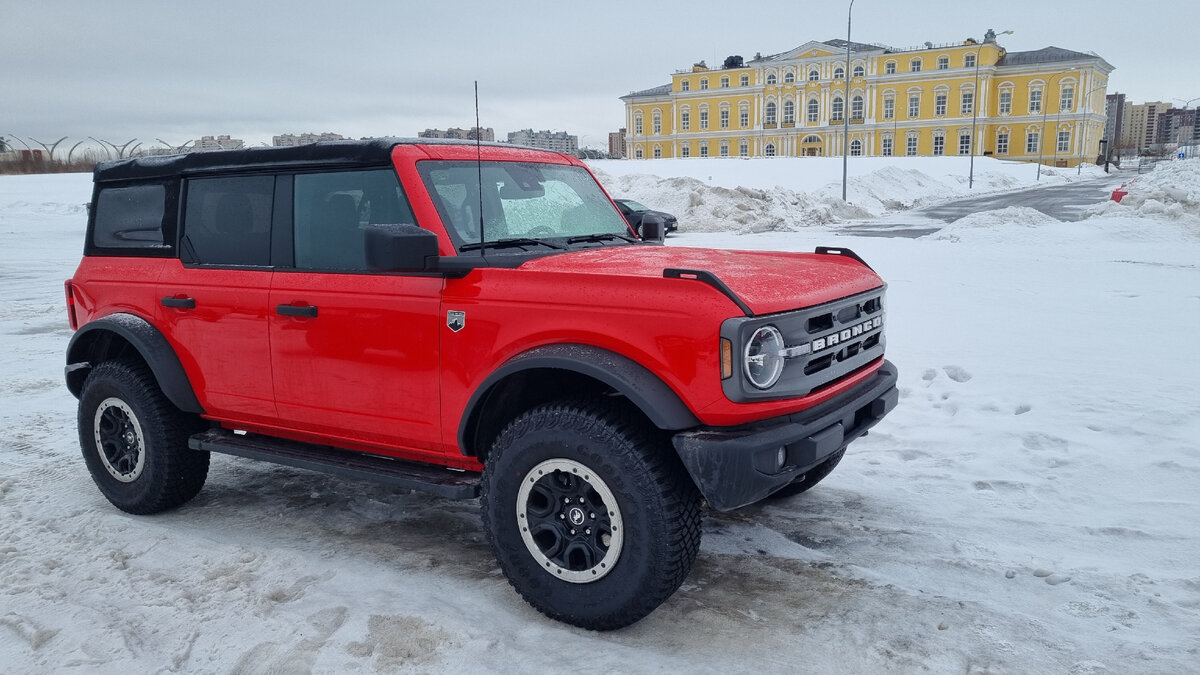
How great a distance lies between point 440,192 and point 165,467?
2321mm

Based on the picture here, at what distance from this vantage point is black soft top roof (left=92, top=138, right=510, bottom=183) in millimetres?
4234

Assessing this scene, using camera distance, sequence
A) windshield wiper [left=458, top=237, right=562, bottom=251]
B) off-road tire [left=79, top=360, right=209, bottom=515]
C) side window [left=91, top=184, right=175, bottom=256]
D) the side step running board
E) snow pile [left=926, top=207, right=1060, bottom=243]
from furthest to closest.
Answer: snow pile [left=926, top=207, right=1060, bottom=243], side window [left=91, top=184, right=175, bottom=256], off-road tire [left=79, top=360, right=209, bottom=515], windshield wiper [left=458, top=237, right=562, bottom=251], the side step running board

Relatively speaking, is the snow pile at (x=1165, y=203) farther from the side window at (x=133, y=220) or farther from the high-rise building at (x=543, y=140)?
the side window at (x=133, y=220)

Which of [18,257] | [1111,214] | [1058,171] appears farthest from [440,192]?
[1058,171]

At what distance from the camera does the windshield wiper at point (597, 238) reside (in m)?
4.61

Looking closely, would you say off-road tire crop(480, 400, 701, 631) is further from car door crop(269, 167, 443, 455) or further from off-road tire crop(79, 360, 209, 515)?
off-road tire crop(79, 360, 209, 515)

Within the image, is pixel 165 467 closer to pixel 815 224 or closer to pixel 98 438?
pixel 98 438

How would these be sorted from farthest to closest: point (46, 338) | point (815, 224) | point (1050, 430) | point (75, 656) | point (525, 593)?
1. point (815, 224)
2. point (46, 338)
3. point (1050, 430)
4. point (525, 593)
5. point (75, 656)

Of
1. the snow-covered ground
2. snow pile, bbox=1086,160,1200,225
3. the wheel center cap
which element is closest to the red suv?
the wheel center cap

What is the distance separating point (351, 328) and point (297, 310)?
14.3 inches

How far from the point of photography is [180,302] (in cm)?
475

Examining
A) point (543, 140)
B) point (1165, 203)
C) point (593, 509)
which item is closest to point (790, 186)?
point (1165, 203)

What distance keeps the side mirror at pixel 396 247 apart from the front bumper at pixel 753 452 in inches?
52.8

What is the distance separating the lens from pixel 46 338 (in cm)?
1030
